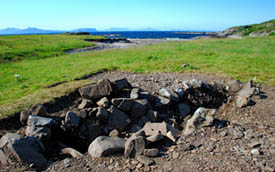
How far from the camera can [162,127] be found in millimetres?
7145

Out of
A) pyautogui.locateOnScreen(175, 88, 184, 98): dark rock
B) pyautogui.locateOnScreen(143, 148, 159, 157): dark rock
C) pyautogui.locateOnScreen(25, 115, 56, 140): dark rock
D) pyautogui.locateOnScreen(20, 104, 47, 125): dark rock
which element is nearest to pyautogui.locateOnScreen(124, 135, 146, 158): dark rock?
pyautogui.locateOnScreen(143, 148, 159, 157): dark rock

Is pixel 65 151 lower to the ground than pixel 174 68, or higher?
lower

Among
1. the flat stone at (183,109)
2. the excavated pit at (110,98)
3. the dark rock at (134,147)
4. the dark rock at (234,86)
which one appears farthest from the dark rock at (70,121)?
the dark rock at (234,86)

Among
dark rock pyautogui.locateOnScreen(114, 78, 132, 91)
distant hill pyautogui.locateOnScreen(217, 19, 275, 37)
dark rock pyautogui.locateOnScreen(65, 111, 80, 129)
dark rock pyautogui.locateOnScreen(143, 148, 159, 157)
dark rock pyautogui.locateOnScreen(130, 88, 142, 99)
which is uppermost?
distant hill pyautogui.locateOnScreen(217, 19, 275, 37)

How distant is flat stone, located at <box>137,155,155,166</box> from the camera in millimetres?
5378

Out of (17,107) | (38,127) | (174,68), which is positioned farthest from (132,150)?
(174,68)

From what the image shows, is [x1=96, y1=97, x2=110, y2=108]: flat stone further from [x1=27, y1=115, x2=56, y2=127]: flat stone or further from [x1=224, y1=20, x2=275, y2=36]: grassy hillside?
[x1=224, y1=20, x2=275, y2=36]: grassy hillside

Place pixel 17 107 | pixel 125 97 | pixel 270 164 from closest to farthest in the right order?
pixel 270 164 → pixel 17 107 → pixel 125 97

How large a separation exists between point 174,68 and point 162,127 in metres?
7.94

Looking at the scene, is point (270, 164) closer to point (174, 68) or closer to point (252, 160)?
point (252, 160)

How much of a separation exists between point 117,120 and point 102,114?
0.61m

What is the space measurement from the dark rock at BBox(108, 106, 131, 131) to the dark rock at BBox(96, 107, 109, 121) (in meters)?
0.18

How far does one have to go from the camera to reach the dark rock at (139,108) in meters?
8.09

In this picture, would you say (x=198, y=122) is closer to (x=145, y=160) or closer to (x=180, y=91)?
(x=180, y=91)
